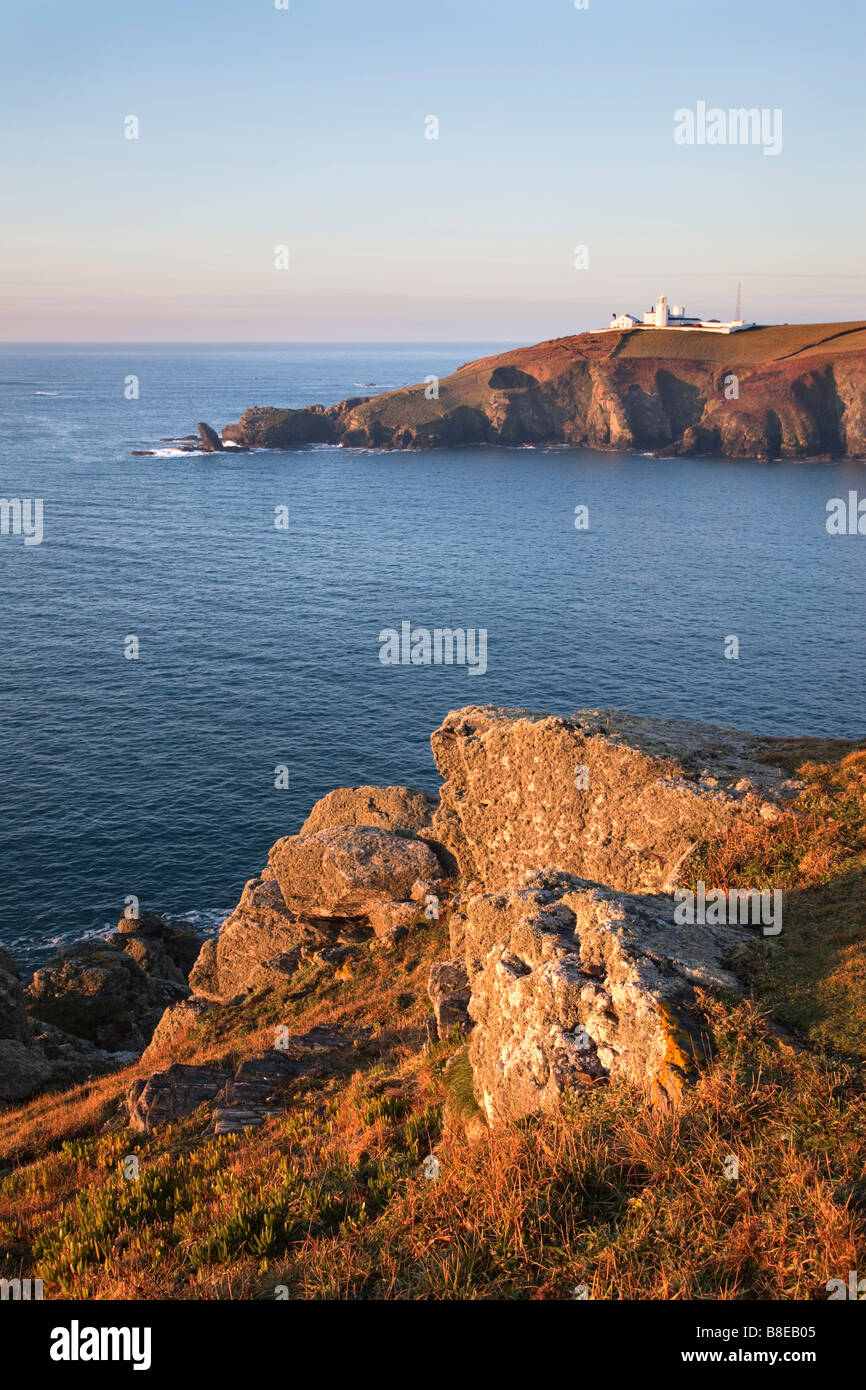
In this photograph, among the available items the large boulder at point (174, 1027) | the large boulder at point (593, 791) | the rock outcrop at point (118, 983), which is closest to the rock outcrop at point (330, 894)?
the large boulder at point (174, 1027)

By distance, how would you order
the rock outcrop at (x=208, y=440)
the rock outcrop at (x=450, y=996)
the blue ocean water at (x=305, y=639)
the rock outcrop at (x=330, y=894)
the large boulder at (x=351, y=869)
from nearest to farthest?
the rock outcrop at (x=450, y=996) < the rock outcrop at (x=330, y=894) < the large boulder at (x=351, y=869) < the blue ocean water at (x=305, y=639) < the rock outcrop at (x=208, y=440)

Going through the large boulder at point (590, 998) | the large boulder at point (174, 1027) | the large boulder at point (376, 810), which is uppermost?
the large boulder at point (590, 998)

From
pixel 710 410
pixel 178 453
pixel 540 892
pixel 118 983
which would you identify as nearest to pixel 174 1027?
pixel 118 983

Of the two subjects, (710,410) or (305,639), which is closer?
(305,639)

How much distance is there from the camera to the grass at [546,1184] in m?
7.95

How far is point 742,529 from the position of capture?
120875 millimetres

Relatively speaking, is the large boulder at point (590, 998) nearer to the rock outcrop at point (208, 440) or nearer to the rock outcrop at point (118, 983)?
the rock outcrop at point (118, 983)

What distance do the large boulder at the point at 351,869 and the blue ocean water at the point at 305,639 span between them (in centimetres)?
1677

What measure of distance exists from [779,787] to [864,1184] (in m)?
13.0

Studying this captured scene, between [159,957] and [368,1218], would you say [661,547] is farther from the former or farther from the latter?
[368,1218]

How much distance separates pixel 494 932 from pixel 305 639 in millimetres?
64955

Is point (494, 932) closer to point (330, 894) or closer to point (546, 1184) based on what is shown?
point (546, 1184)

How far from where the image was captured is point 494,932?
15766mm
